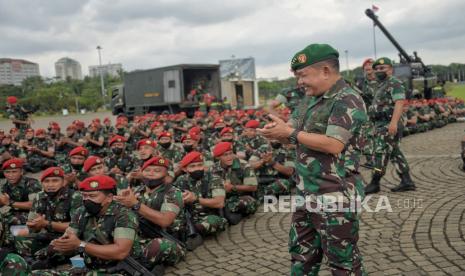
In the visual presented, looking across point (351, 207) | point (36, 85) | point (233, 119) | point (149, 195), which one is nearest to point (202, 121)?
point (233, 119)

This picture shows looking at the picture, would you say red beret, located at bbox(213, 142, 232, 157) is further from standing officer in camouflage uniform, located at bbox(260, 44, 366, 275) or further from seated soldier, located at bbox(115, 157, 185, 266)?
standing officer in camouflage uniform, located at bbox(260, 44, 366, 275)

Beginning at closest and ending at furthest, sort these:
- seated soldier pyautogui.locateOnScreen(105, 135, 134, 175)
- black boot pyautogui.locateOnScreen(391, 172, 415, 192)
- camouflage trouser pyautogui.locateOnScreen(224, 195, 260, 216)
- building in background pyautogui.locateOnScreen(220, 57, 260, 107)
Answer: camouflage trouser pyautogui.locateOnScreen(224, 195, 260, 216), black boot pyautogui.locateOnScreen(391, 172, 415, 192), seated soldier pyautogui.locateOnScreen(105, 135, 134, 175), building in background pyautogui.locateOnScreen(220, 57, 260, 107)

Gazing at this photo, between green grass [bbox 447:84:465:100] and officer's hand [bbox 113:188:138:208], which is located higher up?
green grass [bbox 447:84:465:100]

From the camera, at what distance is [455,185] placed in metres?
6.51

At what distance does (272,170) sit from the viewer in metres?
7.17

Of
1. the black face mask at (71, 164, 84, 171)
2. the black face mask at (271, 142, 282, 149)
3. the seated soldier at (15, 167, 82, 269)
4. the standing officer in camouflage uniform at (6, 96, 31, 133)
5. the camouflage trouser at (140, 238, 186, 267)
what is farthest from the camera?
the standing officer in camouflage uniform at (6, 96, 31, 133)

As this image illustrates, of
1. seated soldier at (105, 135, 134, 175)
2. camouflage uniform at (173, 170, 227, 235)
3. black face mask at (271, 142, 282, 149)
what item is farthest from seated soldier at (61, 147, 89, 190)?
black face mask at (271, 142, 282, 149)

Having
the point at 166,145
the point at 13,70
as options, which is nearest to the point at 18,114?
the point at 166,145

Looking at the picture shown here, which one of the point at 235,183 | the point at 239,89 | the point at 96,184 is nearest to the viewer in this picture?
the point at 96,184

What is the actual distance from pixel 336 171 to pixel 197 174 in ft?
9.83

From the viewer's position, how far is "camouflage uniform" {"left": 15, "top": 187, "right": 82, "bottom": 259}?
16.1 ft

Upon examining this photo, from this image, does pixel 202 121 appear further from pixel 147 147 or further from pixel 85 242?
pixel 85 242

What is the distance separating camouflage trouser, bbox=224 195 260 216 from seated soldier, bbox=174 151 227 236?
32 cm

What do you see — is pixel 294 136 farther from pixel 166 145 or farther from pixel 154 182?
pixel 166 145
